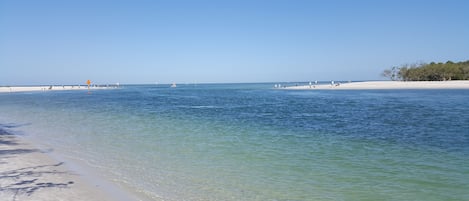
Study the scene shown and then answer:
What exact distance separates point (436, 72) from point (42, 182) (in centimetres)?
12242

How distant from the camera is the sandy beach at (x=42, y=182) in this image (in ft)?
23.7

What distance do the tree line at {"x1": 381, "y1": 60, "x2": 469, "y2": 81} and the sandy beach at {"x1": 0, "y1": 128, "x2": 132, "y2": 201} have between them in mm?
119445

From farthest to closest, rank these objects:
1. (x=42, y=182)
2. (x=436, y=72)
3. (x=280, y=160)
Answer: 1. (x=436, y=72)
2. (x=280, y=160)
3. (x=42, y=182)

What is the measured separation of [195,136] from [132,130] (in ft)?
15.4

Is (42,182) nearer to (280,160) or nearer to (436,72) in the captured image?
(280,160)

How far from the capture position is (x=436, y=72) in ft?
358

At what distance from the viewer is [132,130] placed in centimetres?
1947

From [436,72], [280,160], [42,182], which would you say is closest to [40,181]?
[42,182]

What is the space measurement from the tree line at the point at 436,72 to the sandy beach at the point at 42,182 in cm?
11944

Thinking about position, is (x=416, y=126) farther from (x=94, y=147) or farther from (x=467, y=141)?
(x=94, y=147)

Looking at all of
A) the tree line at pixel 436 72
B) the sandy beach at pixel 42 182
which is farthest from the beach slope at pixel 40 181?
the tree line at pixel 436 72

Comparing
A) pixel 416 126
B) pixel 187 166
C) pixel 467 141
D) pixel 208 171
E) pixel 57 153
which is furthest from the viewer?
pixel 416 126

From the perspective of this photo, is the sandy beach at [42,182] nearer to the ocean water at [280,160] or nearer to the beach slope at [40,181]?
the beach slope at [40,181]

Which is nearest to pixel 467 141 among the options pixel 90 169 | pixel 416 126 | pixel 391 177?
pixel 416 126
